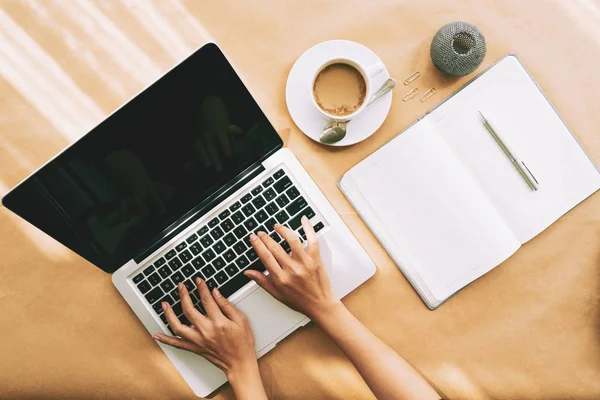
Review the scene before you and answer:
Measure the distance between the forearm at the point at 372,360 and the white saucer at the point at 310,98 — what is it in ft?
0.98

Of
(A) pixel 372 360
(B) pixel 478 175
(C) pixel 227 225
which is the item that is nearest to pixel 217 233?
(C) pixel 227 225

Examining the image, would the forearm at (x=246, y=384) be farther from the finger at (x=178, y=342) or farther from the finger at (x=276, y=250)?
the finger at (x=276, y=250)

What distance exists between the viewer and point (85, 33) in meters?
0.74

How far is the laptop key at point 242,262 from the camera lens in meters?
0.72

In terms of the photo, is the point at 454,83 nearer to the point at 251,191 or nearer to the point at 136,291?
the point at 251,191

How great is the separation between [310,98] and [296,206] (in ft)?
0.60

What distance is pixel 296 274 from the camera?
71 centimetres

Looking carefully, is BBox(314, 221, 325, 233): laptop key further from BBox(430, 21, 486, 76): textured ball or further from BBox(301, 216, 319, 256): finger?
BBox(430, 21, 486, 76): textured ball

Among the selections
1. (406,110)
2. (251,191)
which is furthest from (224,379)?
(406,110)

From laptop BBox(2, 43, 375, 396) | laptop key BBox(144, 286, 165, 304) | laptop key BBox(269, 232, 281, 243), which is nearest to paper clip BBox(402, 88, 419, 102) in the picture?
laptop BBox(2, 43, 375, 396)

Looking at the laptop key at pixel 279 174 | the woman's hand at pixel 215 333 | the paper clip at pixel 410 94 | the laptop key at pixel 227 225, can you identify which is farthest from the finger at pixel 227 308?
the paper clip at pixel 410 94

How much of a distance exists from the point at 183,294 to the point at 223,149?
0.25m

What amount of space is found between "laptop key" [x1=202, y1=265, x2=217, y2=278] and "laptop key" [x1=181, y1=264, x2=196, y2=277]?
0.06ft

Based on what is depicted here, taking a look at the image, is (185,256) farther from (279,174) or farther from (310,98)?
(310,98)
